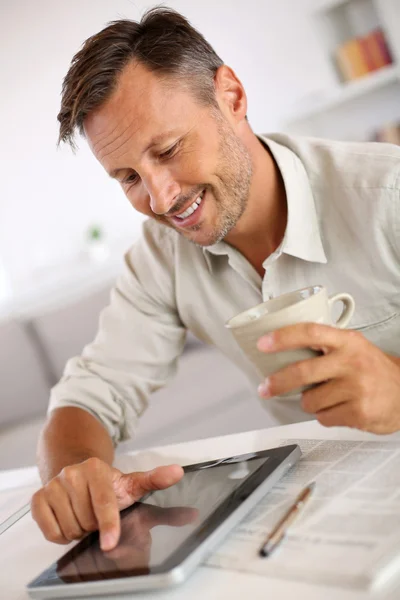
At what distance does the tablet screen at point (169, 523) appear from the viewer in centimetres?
66

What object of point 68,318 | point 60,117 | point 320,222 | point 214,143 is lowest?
point 68,318

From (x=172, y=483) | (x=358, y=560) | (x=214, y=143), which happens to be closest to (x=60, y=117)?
(x=214, y=143)

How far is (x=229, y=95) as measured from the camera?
1.32 metres

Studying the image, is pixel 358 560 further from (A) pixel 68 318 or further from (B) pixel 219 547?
(A) pixel 68 318

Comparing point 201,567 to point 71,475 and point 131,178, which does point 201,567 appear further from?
point 131,178

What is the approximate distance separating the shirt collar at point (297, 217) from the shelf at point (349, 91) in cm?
243

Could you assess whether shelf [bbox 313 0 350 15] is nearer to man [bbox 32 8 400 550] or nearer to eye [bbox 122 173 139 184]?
man [bbox 32 8 400 550]

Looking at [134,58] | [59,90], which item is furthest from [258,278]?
[59,90]

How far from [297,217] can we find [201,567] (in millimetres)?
729

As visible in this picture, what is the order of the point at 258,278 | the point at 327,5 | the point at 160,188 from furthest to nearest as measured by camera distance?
1. the point at 327,5
2. the point at 258,278
3. the point at 160,188

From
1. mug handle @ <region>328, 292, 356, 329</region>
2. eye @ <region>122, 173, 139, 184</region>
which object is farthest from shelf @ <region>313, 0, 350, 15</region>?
mug handle @ <region>328, 292, 356, 329</region>

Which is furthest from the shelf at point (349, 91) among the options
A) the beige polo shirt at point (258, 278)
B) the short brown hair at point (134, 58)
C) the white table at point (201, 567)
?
the white table at point (201, 567)

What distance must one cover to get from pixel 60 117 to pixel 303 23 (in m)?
3.01

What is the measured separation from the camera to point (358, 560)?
21.6 inches
